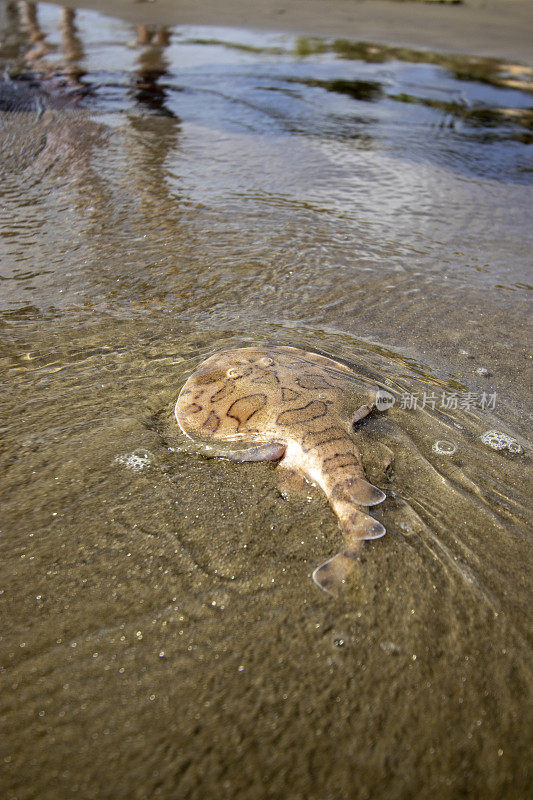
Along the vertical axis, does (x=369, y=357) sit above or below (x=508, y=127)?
below

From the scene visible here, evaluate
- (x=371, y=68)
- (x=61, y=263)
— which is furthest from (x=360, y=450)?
(x=371, y=68)

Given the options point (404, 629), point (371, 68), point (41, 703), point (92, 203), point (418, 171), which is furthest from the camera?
point (371, 68)

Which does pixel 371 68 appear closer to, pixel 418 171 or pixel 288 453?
pixel 418 171

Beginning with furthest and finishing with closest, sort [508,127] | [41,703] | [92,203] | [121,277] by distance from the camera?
1. [508,127]
2. [92,203]
3. [121,277]
4. [41,703]

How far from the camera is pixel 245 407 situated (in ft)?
8.87

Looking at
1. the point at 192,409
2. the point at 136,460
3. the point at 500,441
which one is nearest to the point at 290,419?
the point at 192,409

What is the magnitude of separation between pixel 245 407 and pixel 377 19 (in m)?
15.1

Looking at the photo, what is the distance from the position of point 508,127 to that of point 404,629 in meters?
8.11

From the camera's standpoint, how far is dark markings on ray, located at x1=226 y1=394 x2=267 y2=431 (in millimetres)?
2674

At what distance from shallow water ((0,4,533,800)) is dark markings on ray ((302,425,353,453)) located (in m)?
0.18

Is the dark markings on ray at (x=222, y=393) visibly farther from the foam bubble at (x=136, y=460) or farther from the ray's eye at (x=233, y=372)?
the foam bubble at (x=136, y=460)

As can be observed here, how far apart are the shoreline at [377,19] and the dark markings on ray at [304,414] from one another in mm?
A: 12161

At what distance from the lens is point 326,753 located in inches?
61.8

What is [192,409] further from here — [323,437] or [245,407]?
[323,437]
